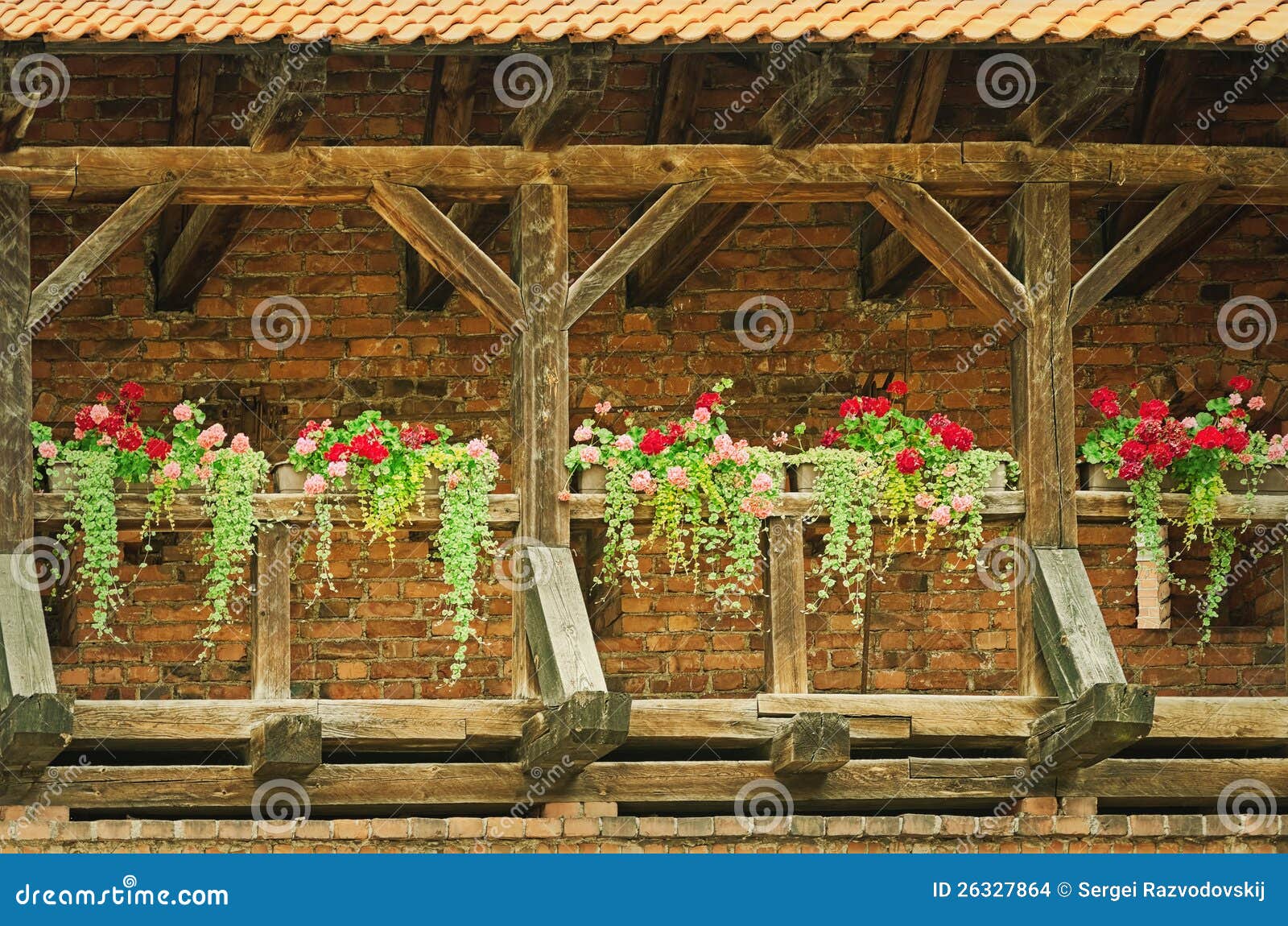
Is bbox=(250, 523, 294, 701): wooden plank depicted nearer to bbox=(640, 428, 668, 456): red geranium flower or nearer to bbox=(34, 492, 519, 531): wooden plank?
bbox=(34, 492, 519, 531): wooden plank

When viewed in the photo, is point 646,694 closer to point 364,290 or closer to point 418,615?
point 418,615

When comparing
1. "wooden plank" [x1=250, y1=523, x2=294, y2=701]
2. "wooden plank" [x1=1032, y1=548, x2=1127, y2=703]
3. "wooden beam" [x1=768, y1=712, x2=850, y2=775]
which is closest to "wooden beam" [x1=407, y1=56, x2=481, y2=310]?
"wooden plank" [x1=250, y1=523, x2=294, y2=701]

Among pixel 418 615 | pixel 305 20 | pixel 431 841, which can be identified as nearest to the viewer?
pixel 305 20

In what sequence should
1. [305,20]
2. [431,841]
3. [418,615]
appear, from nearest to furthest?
[305,20] < [431,841] < [418,615]

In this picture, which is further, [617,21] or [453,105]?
[453,105]

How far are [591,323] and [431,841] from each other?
2.79 meters

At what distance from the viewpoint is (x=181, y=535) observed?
1062 cm

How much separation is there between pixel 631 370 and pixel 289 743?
3.02 m

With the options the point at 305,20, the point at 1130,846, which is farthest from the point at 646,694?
the point at 305,20

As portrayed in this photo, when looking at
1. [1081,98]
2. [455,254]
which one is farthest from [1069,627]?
[455,254]

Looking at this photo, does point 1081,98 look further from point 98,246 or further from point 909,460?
point 98,246

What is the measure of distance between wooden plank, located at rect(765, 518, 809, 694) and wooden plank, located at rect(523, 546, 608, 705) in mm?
700

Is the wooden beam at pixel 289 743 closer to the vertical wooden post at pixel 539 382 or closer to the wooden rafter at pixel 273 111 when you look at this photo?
the vertical wooden post at pixel 539 382

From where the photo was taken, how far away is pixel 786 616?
8.67 m
